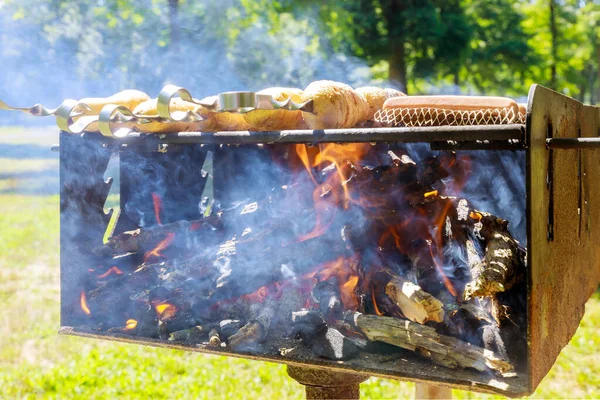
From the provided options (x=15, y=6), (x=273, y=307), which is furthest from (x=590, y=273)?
(x=15, y=6)

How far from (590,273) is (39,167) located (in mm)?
18949

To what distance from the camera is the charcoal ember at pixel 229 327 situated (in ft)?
7.38

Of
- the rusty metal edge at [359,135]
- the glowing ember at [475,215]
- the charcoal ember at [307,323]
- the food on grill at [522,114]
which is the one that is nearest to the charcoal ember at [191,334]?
the charcoal ember at [307,323]

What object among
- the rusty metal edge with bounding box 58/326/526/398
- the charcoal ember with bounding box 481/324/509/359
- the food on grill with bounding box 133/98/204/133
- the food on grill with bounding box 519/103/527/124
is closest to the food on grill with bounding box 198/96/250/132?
the food on grill with bounding box 133/98/204/133

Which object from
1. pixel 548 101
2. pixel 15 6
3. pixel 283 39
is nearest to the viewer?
pixel 548 101

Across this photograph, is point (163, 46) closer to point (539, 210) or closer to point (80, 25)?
point (80, 25)

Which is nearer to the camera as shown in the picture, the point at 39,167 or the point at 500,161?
the point at 500,161

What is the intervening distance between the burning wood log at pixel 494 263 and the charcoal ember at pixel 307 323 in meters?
0.54

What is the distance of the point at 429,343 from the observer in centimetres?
194

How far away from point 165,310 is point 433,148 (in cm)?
129

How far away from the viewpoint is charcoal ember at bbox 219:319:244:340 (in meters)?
2.25

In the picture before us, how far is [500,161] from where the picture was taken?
8.02ft

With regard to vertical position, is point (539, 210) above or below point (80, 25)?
below

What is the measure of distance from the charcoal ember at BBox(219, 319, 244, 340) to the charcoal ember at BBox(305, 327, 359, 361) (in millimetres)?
303
